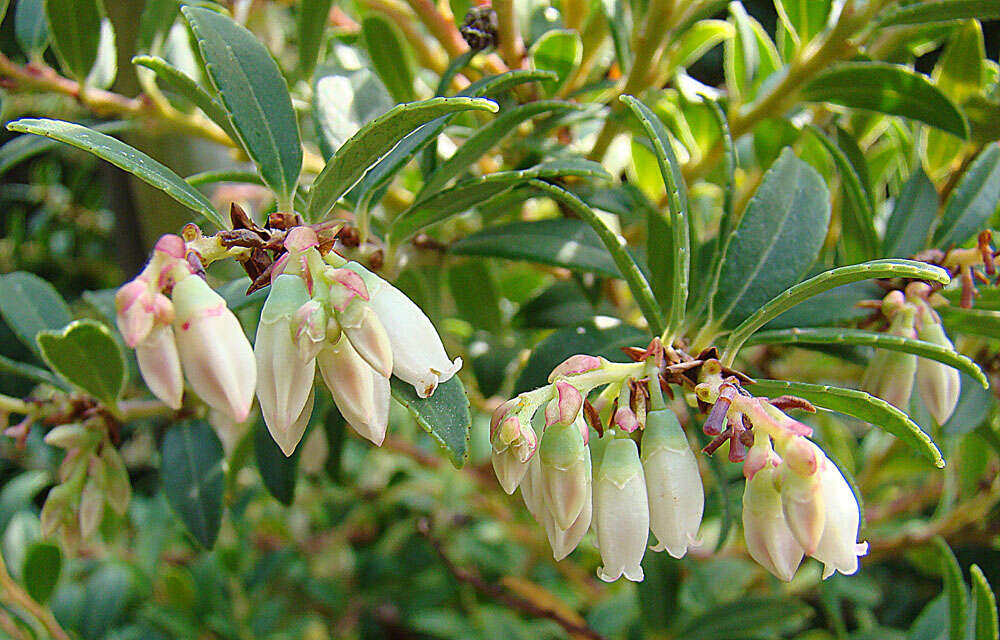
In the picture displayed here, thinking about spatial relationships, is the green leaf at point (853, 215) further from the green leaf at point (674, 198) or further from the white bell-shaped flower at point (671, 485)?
the white bell-shaped flower at point (671, 485)

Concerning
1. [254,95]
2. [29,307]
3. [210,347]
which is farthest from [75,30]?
[210,347]

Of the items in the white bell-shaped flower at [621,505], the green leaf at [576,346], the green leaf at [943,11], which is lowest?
the green leaf at [576,346]

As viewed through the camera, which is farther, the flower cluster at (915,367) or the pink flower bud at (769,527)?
the flower cluster at (915,367)

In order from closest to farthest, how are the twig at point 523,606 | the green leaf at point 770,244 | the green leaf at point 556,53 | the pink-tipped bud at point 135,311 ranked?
the pink-tipped bud at point 135,311
the green leaf at point 770,244
the green leaf at point 556,53
the twig at point 523,606

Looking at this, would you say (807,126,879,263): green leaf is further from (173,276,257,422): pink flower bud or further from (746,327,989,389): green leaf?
(173,276,257,422): pink flower bud

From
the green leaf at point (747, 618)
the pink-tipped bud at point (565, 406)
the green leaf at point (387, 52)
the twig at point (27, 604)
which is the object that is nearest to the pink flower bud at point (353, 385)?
the pink-tipped bud at point (565, 406)

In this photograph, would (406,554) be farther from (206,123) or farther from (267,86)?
(267,86)

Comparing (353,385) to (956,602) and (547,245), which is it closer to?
(547,245)

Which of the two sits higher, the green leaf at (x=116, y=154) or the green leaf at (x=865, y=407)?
the green leaf at (x=116, y=154)
